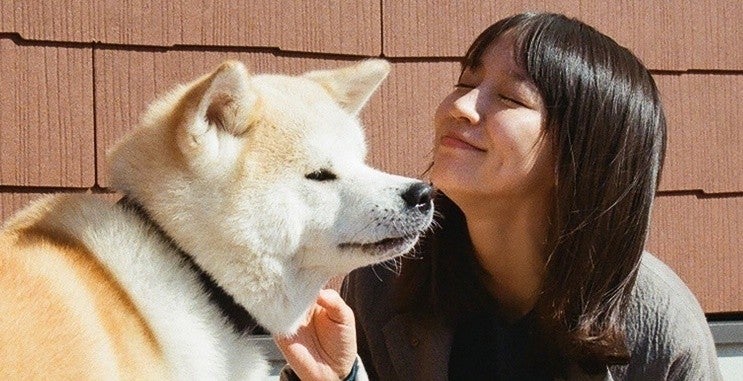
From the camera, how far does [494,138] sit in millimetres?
2293

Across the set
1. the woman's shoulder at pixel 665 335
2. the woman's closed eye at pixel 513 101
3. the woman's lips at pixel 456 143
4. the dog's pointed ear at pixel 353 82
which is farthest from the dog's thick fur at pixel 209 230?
the woman's shoulder at pixel 665 335

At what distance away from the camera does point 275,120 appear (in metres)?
2.06

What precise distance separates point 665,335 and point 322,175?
91cm

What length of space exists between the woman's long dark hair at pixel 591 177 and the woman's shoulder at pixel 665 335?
5 centimetres

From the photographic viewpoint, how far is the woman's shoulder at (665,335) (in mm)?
2393

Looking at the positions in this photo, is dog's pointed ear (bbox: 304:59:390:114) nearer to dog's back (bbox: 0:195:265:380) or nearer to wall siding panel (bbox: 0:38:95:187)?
dog's back (bbox: 0:195:265:380)

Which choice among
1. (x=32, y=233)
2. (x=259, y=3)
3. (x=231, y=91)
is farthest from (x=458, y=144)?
(x=259, y=3)

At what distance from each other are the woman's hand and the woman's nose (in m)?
0.48

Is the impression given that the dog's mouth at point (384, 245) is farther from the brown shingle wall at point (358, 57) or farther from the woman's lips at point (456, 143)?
the brown shingle wall at point (358, 57)

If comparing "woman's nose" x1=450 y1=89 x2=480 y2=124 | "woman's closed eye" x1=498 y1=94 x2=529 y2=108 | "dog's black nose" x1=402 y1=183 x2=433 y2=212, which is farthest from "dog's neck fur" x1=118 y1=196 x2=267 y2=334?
"woman's closed eye" x1=498 y1=94 x2=529 y2=108

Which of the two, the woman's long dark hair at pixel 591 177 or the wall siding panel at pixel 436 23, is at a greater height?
the wall siding panel at pixel 436 23

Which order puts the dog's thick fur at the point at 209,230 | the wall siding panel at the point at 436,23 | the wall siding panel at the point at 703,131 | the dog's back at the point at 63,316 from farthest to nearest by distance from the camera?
the wall siding panel at the point at 703,131 < the wall siding panel at the point at 436,23 < the dog's thick fur at the point at 209,230 < the dog's back at the point at 63,316

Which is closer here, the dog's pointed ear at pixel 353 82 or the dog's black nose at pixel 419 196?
the dog's black nose at pixel 419 196

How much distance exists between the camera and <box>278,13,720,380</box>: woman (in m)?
2.31
